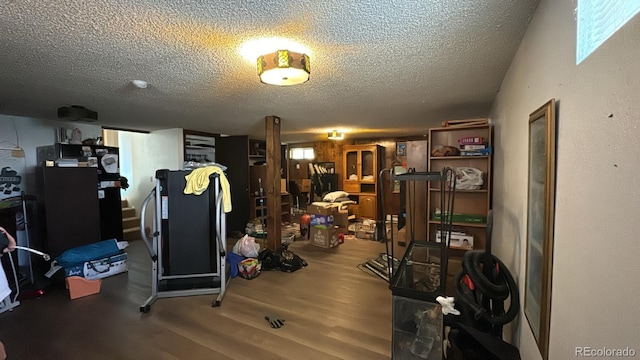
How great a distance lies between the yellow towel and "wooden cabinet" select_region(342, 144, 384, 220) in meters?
4.04

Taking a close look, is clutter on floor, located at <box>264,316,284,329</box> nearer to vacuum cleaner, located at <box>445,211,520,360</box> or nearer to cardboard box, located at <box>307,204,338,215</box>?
vacuum cleaner, located at <box>445,211,520,360</box>

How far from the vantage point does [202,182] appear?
2973 millimetres

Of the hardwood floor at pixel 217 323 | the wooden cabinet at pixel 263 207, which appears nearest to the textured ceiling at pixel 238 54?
the hardwood floor at pixel 217 323

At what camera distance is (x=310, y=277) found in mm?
3350

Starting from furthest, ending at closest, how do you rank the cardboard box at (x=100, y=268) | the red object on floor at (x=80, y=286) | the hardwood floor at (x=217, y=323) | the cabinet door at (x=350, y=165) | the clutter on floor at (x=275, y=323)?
the cabinet door at (x=350, y=165) < the cardboard box at (x=100, y=268) < the red object on floor at (x=80, y=286) < the clutter on floor at (x=275, y=323) < the hardwood floor at (x=217, y=323)

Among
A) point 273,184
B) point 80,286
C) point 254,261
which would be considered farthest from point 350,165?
point 80,286

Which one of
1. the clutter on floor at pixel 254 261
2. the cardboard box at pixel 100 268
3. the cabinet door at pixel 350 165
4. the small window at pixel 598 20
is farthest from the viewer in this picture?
the cabinet door at pixel 350 165

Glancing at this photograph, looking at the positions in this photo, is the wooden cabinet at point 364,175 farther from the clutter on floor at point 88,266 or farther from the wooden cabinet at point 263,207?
the clutter on floor at point 88,266

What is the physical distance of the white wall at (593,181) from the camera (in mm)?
604

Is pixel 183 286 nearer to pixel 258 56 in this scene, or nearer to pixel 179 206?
pixel 179 206

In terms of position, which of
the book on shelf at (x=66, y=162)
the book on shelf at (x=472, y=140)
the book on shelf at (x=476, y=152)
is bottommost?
the book on shelf at (x=66, y=162)

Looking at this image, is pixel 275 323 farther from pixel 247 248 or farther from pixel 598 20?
pixel 598 20

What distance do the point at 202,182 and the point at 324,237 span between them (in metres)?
2.30

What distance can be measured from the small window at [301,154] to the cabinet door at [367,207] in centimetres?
211
